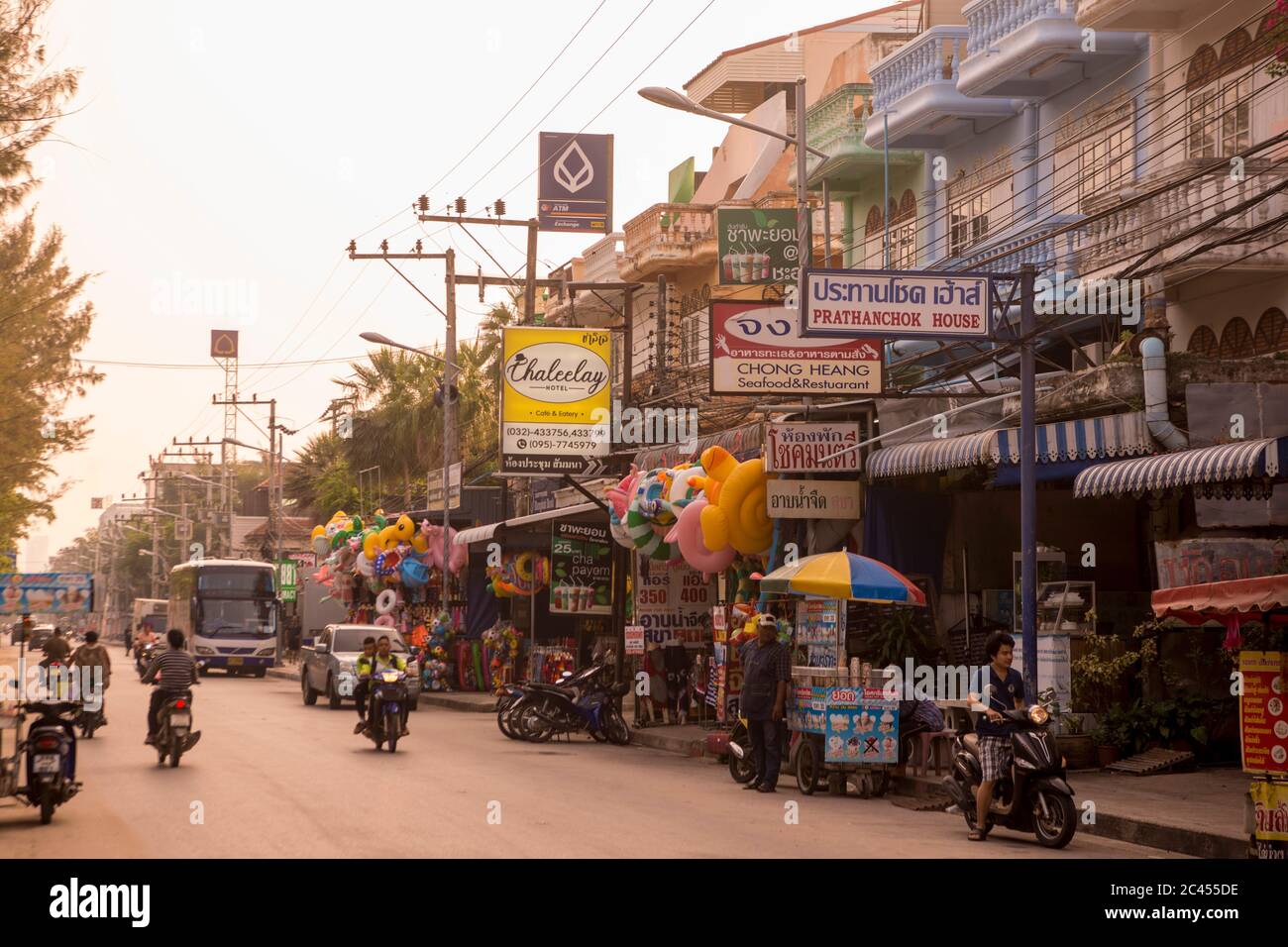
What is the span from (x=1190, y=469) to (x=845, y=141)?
1718cm

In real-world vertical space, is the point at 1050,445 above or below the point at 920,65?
below

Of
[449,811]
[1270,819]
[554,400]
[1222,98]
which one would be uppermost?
[1222,98]

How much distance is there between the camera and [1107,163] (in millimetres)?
25234

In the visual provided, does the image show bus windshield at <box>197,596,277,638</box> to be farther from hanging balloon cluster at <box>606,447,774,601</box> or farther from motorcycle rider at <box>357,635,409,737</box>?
motorcycle rider at <box>357,635,409,737</box>

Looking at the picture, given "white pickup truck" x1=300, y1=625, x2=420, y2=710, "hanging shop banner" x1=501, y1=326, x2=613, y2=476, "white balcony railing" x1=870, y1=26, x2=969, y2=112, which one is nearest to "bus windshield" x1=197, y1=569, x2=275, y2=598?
"white pickup truck" x1=300, y1=625, x2=420, y2=710

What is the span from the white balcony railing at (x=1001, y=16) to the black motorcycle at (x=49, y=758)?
18.1 metres

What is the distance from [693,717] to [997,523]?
707 cm

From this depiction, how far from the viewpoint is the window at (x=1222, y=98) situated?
2227 centimetres

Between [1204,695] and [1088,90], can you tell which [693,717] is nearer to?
[1204,695]

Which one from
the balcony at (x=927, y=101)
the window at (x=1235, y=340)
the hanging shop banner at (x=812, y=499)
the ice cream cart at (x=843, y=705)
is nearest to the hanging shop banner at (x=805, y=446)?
the hanging shop banner at (x=812, y=499)

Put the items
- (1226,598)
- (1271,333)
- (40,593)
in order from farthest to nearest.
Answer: (1271,333), (40,593), (1226,598)

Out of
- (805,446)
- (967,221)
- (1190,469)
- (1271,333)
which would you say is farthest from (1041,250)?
(1190,469)

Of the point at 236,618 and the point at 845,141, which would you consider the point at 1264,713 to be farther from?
the point at 236,618
